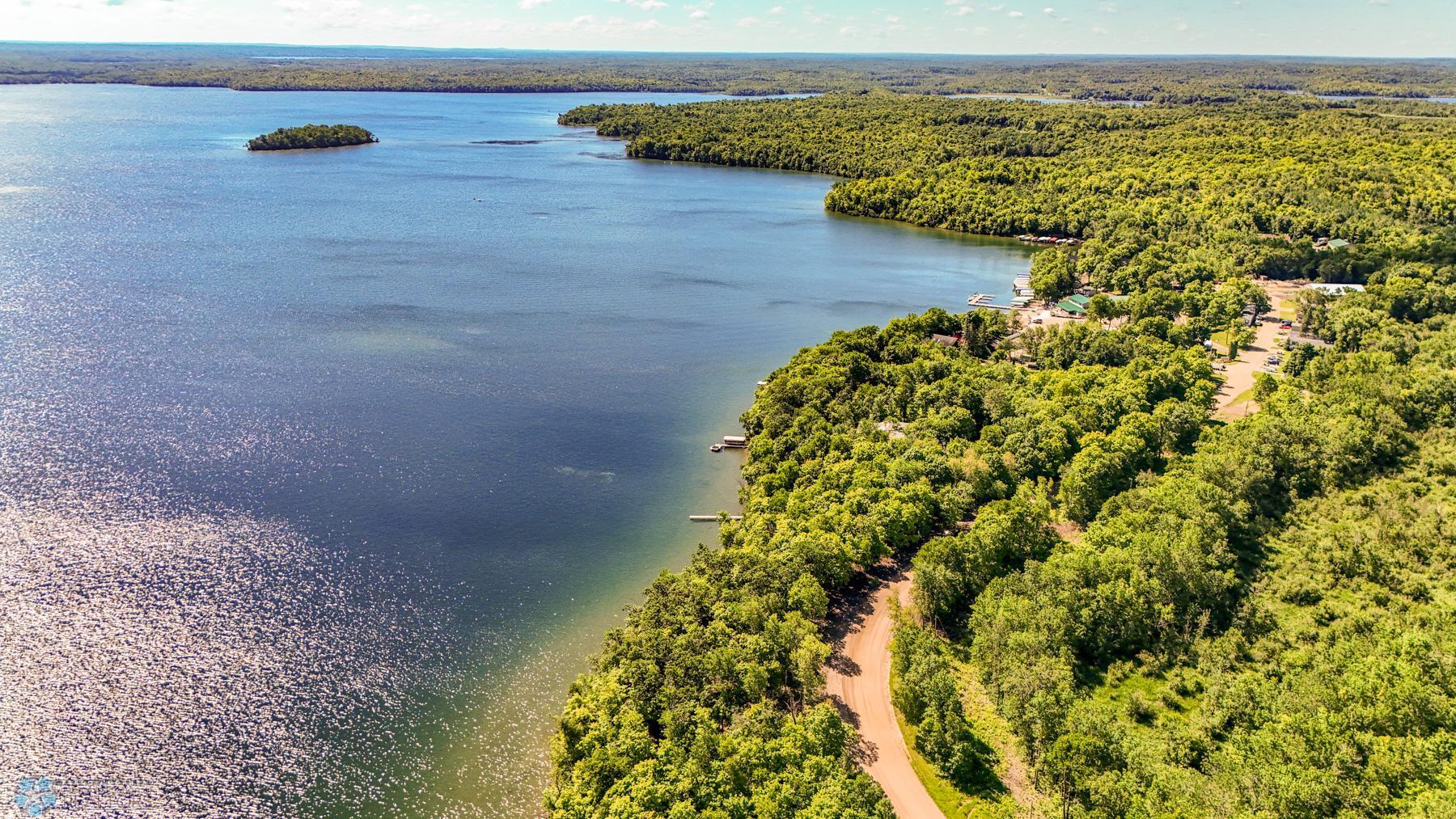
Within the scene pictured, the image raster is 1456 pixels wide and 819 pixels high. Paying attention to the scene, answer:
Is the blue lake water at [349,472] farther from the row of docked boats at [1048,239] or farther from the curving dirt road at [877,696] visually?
the curving dirt road at [877,696]

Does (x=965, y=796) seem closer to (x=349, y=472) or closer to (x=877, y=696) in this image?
(x=877, y=696)

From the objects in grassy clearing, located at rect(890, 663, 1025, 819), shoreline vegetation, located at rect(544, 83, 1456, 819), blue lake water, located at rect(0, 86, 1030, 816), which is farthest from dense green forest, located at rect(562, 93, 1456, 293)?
grassy clearing, located at rect(890, 663, 1025, 819)

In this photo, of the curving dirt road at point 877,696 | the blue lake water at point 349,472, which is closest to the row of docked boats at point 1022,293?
the blue lake water at point 349,472

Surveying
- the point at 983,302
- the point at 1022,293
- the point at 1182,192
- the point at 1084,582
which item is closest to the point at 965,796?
the point at 1084,582

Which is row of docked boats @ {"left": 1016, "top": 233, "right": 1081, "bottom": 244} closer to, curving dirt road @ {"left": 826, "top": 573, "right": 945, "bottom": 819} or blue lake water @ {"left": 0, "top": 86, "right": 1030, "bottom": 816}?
blue lake water @ {"left": 0, "top": 86, "right": 1030, "bottom": 816}

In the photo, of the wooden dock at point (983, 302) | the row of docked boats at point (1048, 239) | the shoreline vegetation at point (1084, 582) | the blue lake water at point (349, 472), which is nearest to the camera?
the shoreline vegetation at point (1084, 582)

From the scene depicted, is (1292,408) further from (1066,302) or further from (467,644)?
(467,644)
